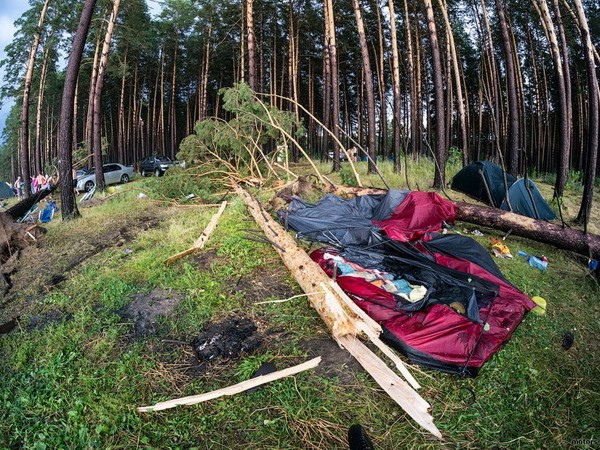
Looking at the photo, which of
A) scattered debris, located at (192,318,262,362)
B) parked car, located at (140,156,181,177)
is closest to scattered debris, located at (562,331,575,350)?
scattered debris, located at (192,318,262,362)

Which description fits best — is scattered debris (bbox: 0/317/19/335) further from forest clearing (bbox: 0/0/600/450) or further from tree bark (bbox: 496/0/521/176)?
tree bark (bbox: 496/0/521/176)

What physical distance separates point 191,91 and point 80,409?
32.4 metres

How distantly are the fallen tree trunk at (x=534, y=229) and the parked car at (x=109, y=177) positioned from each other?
53.1 ft

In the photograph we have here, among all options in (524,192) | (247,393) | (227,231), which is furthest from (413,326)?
(524,192)

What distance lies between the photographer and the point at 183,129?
37219 mm

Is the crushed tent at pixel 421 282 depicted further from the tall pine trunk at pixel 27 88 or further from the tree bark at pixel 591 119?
the tall pine trunk at pixel 27 88

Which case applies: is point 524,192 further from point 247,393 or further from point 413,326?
point 247,393

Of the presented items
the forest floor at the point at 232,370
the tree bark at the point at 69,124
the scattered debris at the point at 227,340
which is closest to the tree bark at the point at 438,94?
the forest floor at the point at 232,370

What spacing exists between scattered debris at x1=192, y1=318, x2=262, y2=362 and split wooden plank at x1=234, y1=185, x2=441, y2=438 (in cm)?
78

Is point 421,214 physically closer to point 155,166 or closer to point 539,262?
point 539,262

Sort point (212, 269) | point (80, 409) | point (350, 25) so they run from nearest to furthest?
point (80, 409) → point (212, 269) → point (350, 25)

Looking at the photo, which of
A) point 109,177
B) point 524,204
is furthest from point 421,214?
point 109,177

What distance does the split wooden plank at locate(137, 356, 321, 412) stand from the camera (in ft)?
8.57

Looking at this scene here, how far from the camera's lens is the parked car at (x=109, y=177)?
15.9 m
